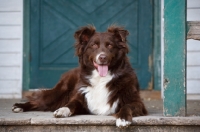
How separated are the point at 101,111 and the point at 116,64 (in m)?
0.53

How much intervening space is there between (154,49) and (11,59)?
2208 mm

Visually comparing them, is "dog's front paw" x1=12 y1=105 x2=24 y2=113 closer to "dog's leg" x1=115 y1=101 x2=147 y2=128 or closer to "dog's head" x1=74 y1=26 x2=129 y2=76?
"dog's head" x1=74 y1=26 x2=129 y2=76

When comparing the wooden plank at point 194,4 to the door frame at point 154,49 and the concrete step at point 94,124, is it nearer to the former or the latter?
the door frame at point 154,49

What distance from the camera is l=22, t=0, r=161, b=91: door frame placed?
744 centimetres

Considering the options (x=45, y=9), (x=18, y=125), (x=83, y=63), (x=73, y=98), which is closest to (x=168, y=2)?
(x=83, y=63)

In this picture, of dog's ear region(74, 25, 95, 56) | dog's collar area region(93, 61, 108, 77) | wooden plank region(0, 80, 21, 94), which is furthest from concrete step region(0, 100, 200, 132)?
wooden plank region(0, 80, 21, 94)

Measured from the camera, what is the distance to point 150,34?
24.6 feet

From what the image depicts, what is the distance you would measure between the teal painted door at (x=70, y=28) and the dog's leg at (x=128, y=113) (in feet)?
8.33

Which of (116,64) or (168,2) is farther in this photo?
(116,64)

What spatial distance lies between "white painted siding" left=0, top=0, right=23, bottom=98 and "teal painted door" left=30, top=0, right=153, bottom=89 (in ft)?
0.83

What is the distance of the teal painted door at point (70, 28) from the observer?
7523 mm

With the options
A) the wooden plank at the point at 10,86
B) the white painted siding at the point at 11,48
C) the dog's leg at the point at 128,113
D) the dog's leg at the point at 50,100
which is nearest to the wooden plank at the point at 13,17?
the white painted siding at the point at 11,48

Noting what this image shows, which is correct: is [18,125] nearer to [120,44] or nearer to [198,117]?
[120,44]

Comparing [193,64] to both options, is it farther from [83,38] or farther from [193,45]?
[83,38]
